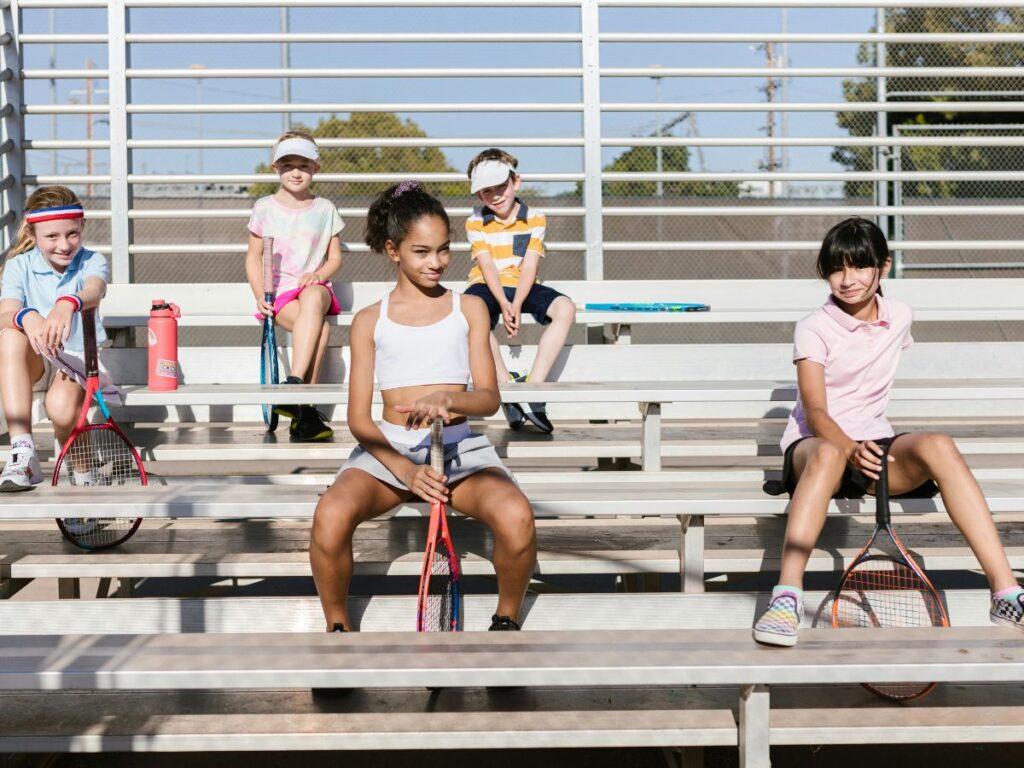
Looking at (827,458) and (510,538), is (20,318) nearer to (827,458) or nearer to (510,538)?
(510,538)

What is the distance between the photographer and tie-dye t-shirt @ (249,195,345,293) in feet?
17.9

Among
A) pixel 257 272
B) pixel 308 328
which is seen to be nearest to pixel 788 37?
pixel 257 272

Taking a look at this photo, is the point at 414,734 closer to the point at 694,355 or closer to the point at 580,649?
the point at 580,649

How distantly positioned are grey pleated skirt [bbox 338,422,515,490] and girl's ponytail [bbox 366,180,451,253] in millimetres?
581

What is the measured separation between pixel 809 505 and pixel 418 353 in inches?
48.9

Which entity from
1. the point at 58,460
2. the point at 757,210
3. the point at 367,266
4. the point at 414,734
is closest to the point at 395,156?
the point at 367,266

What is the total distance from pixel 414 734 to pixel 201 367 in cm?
309

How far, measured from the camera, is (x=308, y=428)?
16.0 ft

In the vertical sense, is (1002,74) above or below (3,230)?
above

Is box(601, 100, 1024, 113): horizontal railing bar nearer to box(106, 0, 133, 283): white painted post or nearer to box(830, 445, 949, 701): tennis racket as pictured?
box(106, 0, 133, 283): white painted post

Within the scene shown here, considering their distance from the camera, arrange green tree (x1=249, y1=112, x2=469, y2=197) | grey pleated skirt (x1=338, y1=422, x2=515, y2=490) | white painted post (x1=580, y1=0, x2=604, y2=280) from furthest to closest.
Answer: green tree (x1=249, y1=112, x2=469, y2=197) < white painted post (x1=580, y1=0, x2=604, y2=280) < grey pleated skirt (x1=338, y1=422, x2=515, y2=490)

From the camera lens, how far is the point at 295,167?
218 inches

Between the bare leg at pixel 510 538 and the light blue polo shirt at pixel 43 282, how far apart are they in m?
1.98

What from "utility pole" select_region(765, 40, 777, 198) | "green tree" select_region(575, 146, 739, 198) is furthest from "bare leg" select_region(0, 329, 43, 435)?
"green tree" select_region(575, 146, 739, 198)
